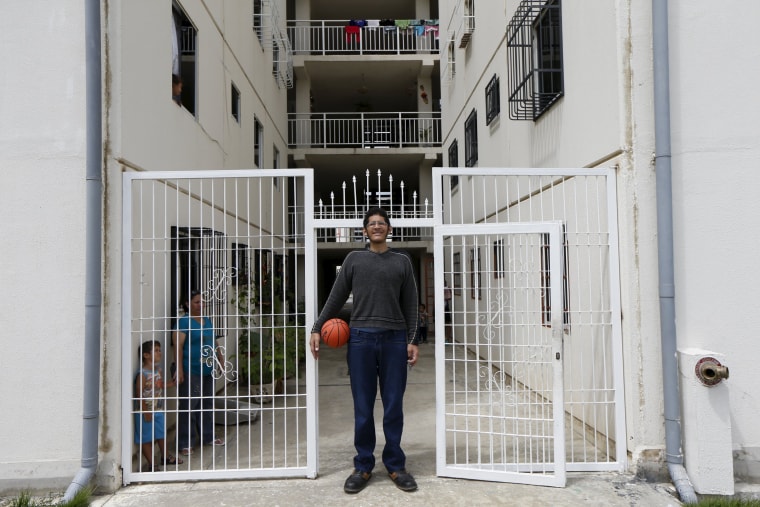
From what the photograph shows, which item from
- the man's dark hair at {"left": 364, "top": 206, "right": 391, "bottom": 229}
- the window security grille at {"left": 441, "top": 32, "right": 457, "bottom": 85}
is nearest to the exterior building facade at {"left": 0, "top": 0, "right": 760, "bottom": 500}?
the man's dark hair at {"left": 364, "top": 206, "right": 391, "bottom": 229}

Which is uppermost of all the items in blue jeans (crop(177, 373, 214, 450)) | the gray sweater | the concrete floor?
the gray sweater

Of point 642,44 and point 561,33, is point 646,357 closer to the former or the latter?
point 642,44

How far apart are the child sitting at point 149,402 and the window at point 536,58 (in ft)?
16.5

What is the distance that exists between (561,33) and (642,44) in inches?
78.4

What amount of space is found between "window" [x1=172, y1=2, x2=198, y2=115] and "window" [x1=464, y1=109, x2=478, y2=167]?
608cm

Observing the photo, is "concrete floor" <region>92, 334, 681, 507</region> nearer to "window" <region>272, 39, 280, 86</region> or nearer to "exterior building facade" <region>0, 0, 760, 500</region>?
"exterior building facade" <region>0, 0, 760, 500</region>

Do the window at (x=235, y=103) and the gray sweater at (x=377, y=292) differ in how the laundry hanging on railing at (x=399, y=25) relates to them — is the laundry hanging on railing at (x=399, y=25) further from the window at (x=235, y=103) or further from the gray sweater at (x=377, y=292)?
the gray sweater at (x=377, y=292)

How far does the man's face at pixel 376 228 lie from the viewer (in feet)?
14.4

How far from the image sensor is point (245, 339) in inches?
307

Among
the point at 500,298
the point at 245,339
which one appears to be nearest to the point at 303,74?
the point at 245,339

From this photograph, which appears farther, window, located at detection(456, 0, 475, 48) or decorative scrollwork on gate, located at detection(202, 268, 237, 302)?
window, located at detection(456, 0, 475, 48)

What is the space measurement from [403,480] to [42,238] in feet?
11.2

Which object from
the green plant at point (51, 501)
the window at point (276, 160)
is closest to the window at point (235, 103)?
the window at point (276, 160)

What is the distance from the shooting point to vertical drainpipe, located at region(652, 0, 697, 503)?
423cm
